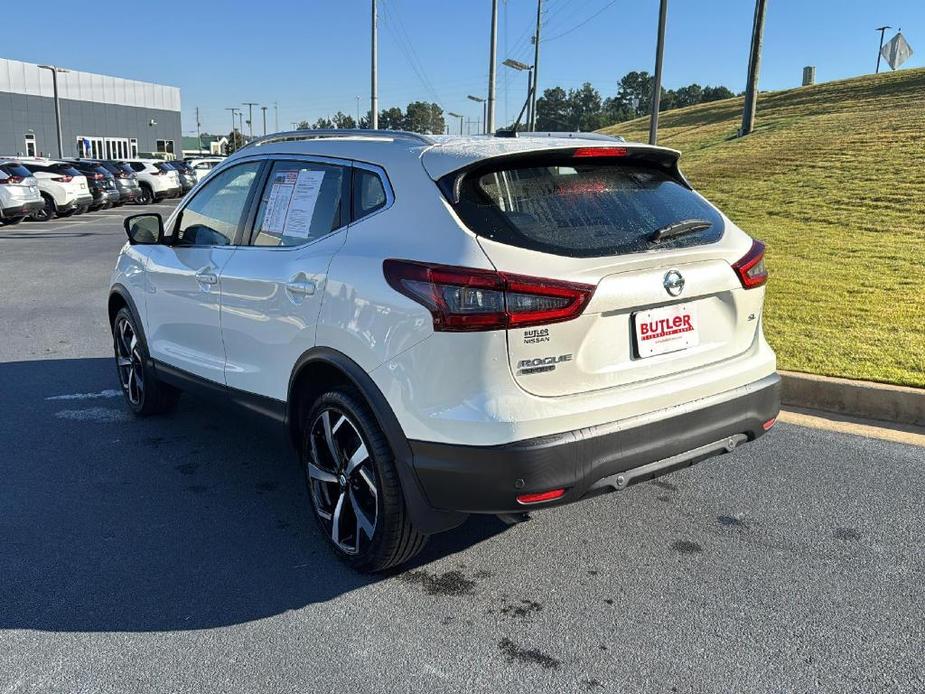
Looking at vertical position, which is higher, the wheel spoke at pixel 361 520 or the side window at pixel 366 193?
the side window at pixel 366 193

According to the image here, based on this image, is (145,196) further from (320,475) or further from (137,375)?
(320,475)

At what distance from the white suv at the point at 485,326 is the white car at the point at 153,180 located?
29086 mm

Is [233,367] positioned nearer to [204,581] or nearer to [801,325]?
[204,581]

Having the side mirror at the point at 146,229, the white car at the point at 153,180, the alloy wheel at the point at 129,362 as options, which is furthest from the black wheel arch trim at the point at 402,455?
the white car at the point at 153,180

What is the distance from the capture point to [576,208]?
3162mm

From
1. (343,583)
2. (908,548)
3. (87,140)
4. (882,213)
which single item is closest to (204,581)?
(343,583)

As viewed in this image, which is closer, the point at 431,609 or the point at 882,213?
the point at 431,609

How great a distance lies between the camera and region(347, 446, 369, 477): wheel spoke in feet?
10.6

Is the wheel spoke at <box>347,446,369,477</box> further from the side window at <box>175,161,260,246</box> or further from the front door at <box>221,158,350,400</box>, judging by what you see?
the side window at <box>175,161,260,246</box>

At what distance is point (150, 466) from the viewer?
4.60m

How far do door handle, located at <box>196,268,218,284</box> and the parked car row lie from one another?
947 cm

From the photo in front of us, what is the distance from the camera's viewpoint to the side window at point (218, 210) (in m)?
4.23

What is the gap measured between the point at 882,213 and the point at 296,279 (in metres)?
13.4

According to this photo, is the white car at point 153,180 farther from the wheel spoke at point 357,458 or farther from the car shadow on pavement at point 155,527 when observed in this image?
the wheel spoke at point 357,458
